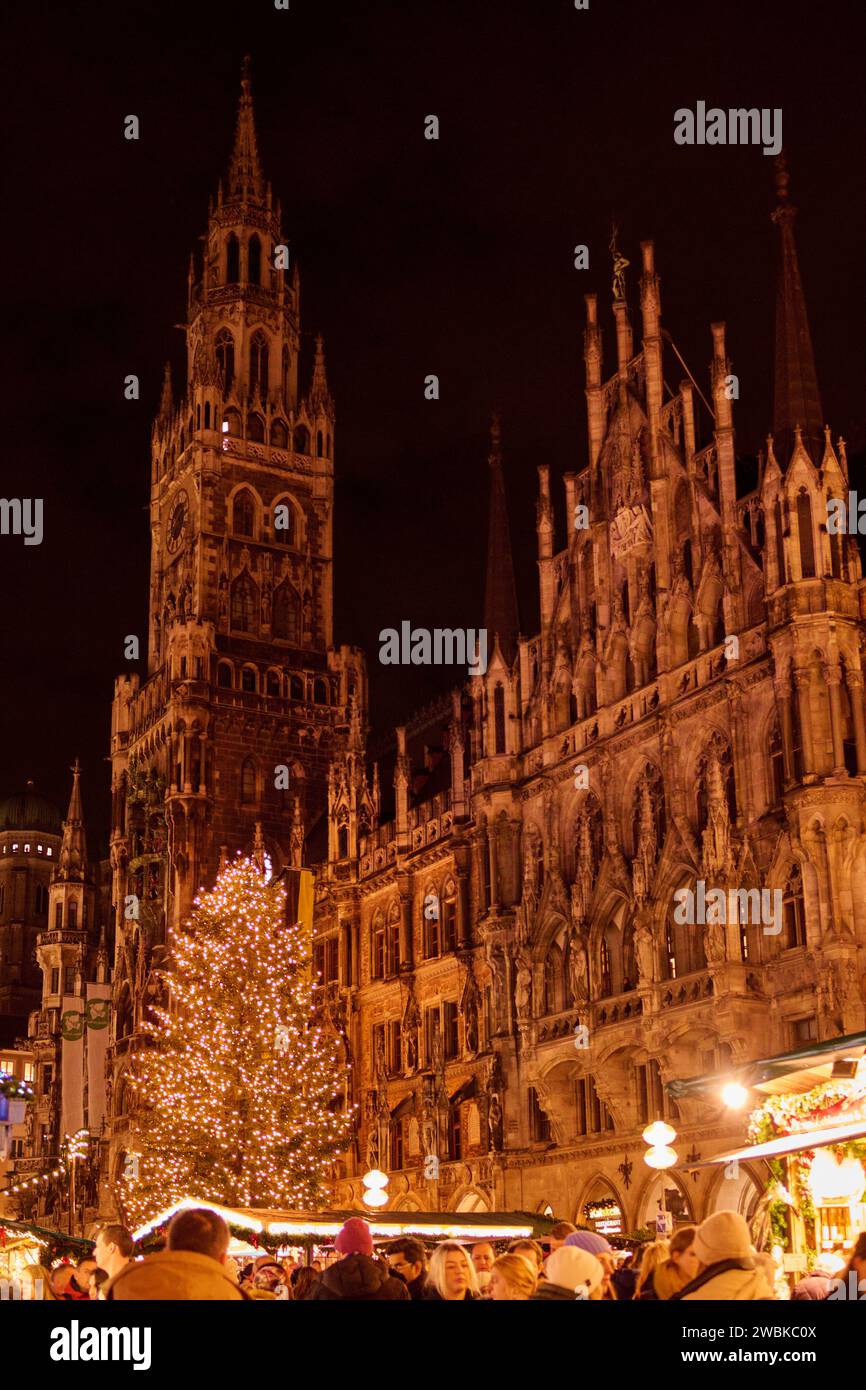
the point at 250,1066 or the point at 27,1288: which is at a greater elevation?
the point at 250,1066

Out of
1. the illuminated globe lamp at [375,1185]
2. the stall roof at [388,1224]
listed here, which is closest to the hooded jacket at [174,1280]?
the stall roof at [388,1224]

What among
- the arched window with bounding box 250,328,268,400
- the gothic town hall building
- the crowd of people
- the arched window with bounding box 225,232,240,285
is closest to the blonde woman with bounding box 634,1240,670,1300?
the crowd of people

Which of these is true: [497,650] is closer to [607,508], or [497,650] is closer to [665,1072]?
[607,508]

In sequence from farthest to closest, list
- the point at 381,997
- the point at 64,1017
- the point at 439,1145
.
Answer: the point at 64,1017 < the point at 381,997 < the point at 439,1145

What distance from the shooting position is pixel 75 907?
8262 cm

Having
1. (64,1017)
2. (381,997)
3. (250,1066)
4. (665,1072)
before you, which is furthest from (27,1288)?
(64,1017)

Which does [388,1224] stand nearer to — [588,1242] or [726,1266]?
[588,1242]

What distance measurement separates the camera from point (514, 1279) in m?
9.27

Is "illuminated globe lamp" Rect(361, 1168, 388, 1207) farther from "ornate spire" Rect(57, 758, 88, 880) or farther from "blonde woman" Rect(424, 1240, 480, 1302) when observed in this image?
"ornate spire" Rect(57, 758, 88, 880)

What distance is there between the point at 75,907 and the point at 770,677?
54.9m

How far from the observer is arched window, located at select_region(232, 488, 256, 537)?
6788 centimetres

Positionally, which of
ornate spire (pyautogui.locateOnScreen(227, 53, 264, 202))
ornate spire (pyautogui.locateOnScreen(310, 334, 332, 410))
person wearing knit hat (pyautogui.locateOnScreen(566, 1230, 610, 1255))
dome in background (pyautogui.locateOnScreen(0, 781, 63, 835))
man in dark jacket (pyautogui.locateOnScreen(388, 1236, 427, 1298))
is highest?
ornate spire (pyautogui.locateOnScreen(227, 53, 264, 202))

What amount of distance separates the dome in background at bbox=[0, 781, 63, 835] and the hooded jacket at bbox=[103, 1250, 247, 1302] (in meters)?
109

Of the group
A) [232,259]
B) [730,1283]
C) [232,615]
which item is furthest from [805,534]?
[232,259]
